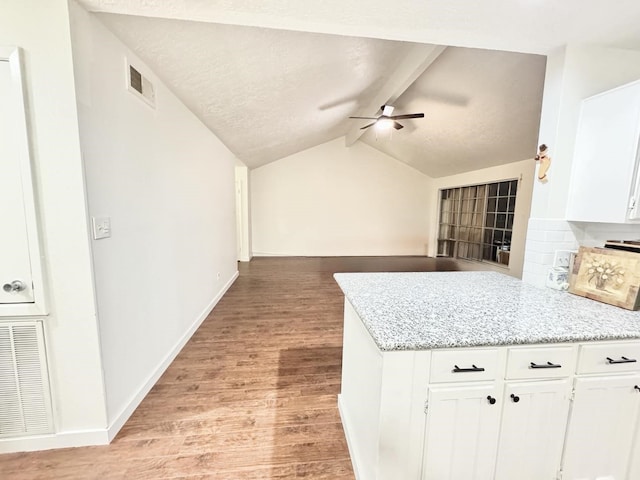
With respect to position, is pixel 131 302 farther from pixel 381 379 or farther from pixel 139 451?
pixel 381 379

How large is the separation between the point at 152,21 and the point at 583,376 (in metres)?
2.74

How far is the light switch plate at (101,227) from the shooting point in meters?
1.41

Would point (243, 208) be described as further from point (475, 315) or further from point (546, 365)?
point (546, 365)

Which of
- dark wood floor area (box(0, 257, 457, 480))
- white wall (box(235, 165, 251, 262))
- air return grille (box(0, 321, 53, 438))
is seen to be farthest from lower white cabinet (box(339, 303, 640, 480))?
white wall (box(235, 165, 251, 262))

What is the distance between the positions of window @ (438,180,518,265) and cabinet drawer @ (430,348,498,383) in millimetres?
5017

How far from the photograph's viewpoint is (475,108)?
3793 mm

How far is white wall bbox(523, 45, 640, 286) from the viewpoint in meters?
1.57

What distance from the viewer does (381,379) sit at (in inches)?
38.1

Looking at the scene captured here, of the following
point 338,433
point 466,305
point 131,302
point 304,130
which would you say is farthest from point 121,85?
point 304,130

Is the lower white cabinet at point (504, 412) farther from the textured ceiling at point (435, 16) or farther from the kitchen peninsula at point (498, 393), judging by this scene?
the textured ceiling at point (435, 16)

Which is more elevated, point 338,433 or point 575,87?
point 575,87

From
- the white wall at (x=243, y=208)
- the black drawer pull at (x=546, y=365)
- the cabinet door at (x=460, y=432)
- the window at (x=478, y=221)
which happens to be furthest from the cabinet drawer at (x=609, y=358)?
the white wall at (x=243, y=208)

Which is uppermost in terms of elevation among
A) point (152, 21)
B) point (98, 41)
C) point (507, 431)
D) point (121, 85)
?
point (152, 21)

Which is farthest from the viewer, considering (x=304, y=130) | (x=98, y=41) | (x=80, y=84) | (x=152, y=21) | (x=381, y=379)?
(x=304, y=130)
